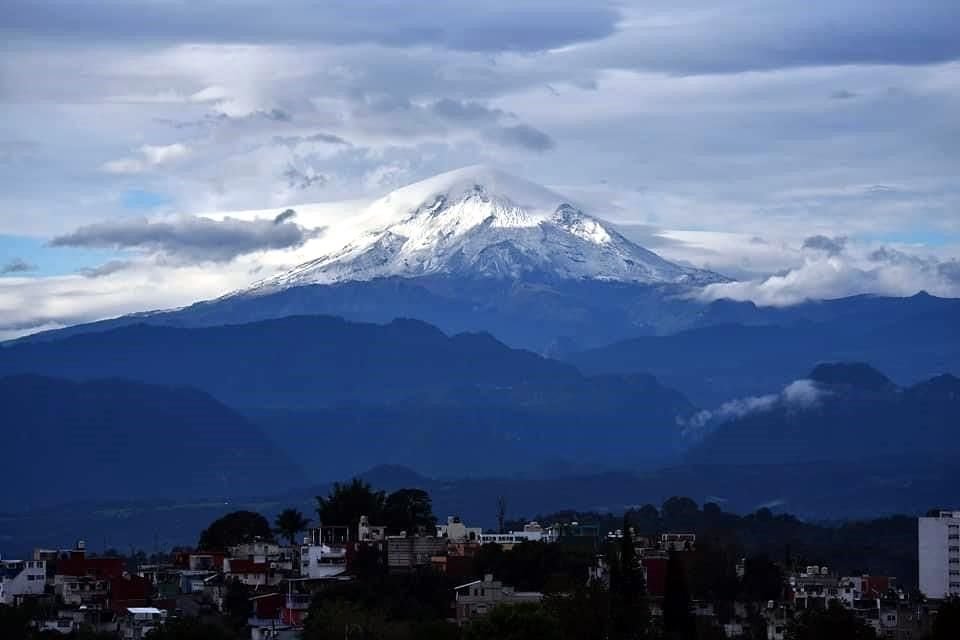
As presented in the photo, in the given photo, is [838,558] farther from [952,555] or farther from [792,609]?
[792,609]

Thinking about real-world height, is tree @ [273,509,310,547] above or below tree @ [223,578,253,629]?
above

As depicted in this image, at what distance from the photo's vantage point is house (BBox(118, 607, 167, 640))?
97062 mm

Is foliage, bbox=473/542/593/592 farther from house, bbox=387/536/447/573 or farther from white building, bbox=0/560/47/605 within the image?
white building, bbox=0/560/47/605

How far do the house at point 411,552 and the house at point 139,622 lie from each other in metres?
11.7

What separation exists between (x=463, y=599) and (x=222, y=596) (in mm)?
14012

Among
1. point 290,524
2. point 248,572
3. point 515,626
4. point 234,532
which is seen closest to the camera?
point 515,626

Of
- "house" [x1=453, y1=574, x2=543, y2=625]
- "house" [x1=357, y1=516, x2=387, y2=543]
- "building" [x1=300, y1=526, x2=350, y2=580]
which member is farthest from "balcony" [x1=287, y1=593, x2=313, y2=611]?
"house" [x1=357, y1=516, x2=387, y2=543]

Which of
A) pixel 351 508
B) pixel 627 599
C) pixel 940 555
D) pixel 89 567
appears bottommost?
pixel 627 599

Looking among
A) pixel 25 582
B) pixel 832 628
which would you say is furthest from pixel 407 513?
pixel 832 628

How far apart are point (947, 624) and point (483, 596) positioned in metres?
25.3

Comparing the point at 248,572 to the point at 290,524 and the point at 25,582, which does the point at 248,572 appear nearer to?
the point at 25,582

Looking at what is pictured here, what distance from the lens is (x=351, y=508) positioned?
123625mm

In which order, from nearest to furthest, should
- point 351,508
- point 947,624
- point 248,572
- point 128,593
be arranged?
point 947,624 → point 128,593 → point 248,572 → point 351,508

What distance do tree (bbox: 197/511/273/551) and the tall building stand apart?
1337 inches
